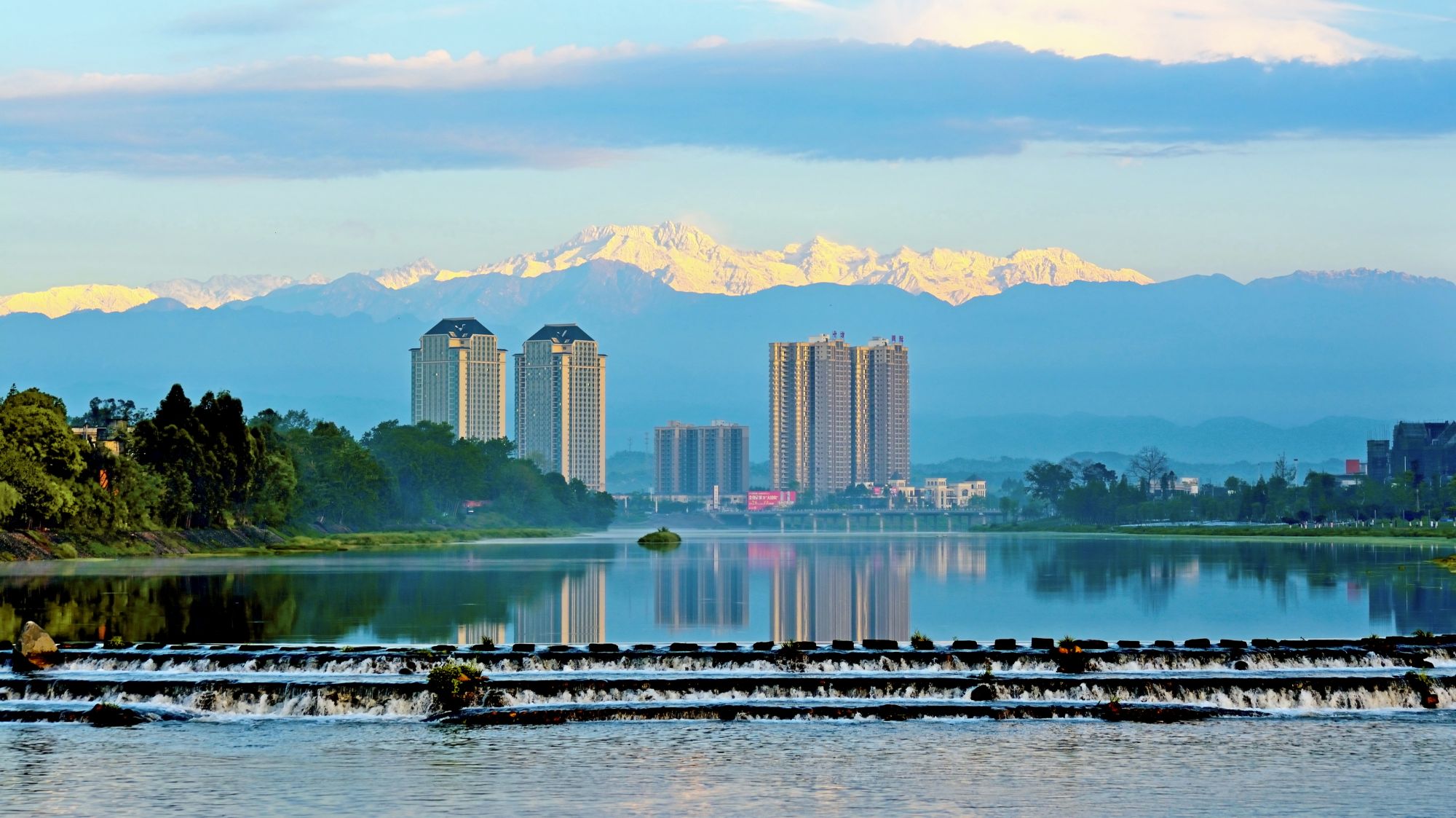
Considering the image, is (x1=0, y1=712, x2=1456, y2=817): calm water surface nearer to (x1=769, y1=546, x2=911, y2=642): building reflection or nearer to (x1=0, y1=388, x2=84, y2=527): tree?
(x1=769, y1=546, x2=911, y2=642): building reflection

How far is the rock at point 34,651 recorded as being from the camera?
45250 millimetres

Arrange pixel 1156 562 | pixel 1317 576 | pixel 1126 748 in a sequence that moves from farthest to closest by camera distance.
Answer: pixel 1156 562 < pixel 1317 576 < pixel 1126 748

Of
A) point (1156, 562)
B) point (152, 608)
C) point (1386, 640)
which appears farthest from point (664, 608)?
point (1156, 562)

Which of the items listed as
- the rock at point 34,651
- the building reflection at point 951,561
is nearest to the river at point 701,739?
the rock at point 34,651

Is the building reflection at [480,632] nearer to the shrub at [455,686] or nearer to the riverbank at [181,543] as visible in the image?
the shrub at [455,686]

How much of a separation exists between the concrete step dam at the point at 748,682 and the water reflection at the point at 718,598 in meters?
8.20

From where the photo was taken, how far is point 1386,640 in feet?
158

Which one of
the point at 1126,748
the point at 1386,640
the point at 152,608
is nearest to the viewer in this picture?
the point at 1126,748

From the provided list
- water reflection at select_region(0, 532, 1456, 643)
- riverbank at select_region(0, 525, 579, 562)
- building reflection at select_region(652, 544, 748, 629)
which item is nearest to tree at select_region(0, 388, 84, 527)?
riverbank at select_region(0, 525, 579, 562)

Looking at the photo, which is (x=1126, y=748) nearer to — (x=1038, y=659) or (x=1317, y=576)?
(x=1038, y=659)

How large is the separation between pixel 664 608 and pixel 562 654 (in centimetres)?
2529

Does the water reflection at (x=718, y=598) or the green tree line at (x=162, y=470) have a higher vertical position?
the green tree line at (x=162, y=470)

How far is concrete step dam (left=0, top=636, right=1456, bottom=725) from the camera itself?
39.2 metres

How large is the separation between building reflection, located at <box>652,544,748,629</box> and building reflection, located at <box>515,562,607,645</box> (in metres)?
2.48
